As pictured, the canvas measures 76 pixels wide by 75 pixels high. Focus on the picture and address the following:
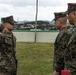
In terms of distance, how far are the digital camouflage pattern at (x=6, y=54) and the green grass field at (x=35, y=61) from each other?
5.07 metres

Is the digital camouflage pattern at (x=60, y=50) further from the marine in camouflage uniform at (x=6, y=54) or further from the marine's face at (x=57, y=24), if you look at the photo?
the marine in camouflage uniform at (x=6, y=54)

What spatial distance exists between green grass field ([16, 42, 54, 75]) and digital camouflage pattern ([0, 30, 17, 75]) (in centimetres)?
507

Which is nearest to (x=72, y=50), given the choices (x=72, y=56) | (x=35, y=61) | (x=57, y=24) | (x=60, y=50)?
(x=72, y=56)

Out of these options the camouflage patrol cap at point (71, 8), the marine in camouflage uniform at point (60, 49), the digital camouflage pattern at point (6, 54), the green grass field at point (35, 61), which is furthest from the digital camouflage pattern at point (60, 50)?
the green grass field at point (35, 61)

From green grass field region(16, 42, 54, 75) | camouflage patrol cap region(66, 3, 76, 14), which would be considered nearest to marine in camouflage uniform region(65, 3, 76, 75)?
camouflage patrol cap region(66, 3, 76, 14)

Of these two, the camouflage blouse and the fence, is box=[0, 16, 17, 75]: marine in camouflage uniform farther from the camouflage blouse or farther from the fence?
the fence

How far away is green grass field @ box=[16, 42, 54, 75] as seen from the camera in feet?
37.0

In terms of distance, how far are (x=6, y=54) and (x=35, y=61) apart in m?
7.97

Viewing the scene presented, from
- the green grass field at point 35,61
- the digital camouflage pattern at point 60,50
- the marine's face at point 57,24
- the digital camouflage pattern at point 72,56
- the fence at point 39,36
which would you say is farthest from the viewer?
the fence at point 39,36

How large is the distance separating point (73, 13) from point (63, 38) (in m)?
1.25

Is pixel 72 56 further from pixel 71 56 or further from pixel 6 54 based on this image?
pixel 6 54

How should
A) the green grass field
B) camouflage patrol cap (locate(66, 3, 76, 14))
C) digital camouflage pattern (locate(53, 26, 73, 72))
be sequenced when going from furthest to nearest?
the green grass field, digital camouflage pattern (locate(53, 26, 73, 72)), camouflage patrol cap (locate(66, 3, 76, 14))

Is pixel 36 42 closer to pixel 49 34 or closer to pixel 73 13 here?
pixel 49 34

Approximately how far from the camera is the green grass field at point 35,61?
1128 centimetres
